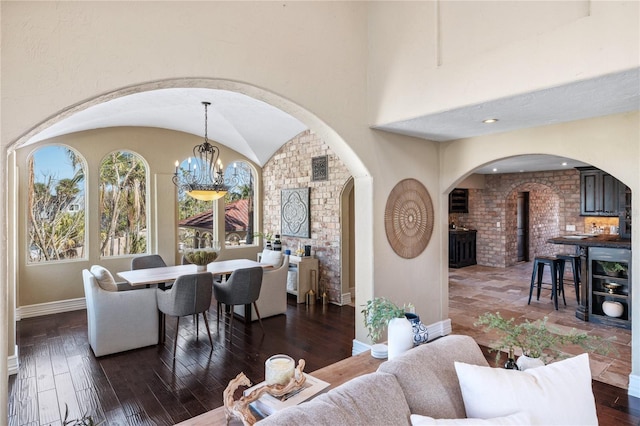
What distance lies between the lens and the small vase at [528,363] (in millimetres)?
1718

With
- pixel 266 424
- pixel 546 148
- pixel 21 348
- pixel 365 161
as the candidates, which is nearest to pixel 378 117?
pixel 365 161

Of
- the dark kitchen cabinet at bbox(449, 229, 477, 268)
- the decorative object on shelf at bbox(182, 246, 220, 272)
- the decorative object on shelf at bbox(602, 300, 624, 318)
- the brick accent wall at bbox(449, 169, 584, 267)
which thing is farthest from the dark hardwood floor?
the brick accent wall at bbox(449, 169, 584, 267)

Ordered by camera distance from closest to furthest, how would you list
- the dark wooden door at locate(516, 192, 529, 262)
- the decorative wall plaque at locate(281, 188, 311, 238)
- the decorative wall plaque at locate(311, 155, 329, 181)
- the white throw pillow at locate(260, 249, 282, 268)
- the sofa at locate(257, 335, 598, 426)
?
1. the sofa at locate(257, 335, 598, 426)
2. the white throw pillow at locate(260, 249, 282, 268)
3. the decorative wall plaque at locate(311, 155, 329, 181)
4. the decorative wall plaque at locate(281, 188, 311, 238)
5. the dark wooden door at locate(516, 192, 529, 262)

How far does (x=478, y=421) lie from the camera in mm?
1307

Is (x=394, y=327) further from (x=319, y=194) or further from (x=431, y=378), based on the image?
(x=319, y=194)

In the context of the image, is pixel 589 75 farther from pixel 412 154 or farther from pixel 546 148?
pixel 412 154

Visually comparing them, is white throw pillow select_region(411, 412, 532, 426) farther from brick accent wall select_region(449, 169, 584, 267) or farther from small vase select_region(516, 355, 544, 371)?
brick accent wall select_region(449, 169, 584, 267)

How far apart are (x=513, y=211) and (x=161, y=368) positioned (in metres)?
9.07

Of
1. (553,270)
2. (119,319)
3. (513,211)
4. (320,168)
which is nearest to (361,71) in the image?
(320,168)

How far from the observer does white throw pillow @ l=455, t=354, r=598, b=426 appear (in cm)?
141

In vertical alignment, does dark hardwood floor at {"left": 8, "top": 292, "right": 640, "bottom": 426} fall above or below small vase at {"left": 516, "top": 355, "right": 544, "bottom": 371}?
below

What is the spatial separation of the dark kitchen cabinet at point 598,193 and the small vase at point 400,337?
19.6ft

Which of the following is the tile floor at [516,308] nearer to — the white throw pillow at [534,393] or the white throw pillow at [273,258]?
the white throw pillow at [534,393]

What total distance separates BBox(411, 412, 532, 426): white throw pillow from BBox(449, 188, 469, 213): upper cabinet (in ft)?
28.1
